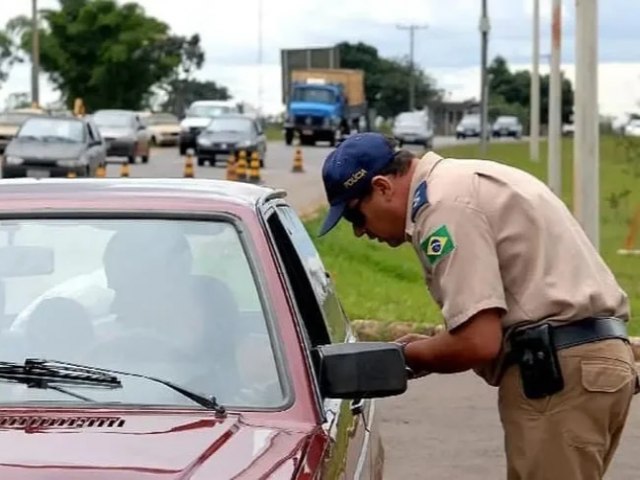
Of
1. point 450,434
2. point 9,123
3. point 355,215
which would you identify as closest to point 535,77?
point 9,123

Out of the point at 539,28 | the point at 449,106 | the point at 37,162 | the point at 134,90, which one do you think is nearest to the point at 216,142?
the point at 539,28

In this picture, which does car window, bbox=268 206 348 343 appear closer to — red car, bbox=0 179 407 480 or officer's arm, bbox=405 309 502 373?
red car, bbox=0 179 407 480

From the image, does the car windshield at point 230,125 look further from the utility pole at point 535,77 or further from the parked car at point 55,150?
the parked car at point 55,150

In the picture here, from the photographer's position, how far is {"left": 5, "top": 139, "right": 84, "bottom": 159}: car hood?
27219 millimetres

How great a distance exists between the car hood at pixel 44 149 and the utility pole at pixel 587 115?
1490cm

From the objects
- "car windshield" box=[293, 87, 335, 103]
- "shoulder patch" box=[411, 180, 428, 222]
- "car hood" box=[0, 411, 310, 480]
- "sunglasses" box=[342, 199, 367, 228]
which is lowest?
"car hood" box=[0, 411, 310, 480]

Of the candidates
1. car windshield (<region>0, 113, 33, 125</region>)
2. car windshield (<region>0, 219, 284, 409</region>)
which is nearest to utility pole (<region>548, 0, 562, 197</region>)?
car windshield (<region>0, 219, 284, 409</region>)

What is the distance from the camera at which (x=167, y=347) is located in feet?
13.1

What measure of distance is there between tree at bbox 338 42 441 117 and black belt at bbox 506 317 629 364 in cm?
10360

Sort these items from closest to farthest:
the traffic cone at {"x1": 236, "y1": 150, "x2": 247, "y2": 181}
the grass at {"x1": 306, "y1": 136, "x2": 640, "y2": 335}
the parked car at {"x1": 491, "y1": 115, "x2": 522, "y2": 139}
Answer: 1. the grass at {"x1": 306, "y1": 136, "x2": 640, "y2": 335}
2. the traffic cone at {"x1": 236, "y1": 150, "x2": 247, "y2": 181}
3. the parked car at {"x1": 491, "y1": 115, "x2": 522, "y2": 139}

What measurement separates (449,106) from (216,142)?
85043 millimetres

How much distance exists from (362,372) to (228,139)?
36.6 m

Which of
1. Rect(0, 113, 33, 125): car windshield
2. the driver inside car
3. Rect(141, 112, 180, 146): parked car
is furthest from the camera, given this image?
Rect(141, 112, 180, 146): parked car

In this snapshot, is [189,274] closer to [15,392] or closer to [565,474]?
[15,392]
